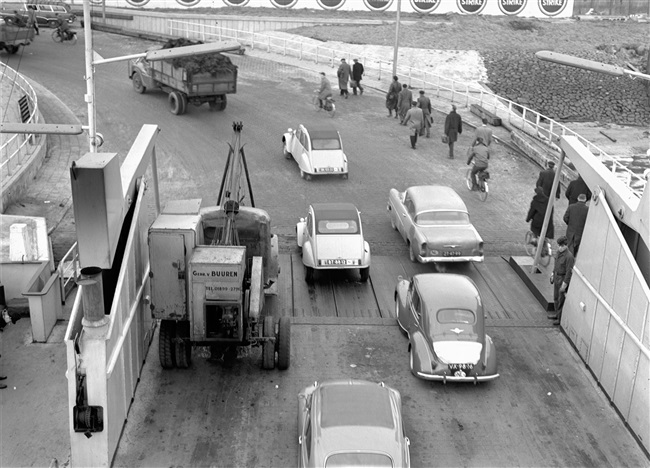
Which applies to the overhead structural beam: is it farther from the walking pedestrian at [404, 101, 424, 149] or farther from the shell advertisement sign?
the shell advertisement sign

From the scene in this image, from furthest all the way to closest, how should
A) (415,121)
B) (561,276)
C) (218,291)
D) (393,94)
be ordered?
(393,94) → (415,121) → (561,276) → (218,291)

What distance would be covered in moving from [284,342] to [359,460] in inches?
155

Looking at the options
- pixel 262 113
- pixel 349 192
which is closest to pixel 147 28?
pixel 262 113

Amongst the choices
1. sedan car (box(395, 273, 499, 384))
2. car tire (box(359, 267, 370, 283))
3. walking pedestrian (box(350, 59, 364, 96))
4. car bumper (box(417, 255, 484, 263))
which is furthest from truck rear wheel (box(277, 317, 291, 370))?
walking pedestrian (box(350, 59, 364, 96))

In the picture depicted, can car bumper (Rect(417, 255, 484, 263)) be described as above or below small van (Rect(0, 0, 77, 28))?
below

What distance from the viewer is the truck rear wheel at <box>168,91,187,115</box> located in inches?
1156

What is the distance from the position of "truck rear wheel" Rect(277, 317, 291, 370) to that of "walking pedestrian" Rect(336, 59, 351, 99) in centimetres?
2006

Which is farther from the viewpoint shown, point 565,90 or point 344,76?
point 565,90

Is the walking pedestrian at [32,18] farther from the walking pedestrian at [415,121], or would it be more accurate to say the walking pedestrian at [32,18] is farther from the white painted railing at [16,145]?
the walking pedestrian at [415,121]

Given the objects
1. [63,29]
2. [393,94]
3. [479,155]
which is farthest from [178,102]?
[63,29]

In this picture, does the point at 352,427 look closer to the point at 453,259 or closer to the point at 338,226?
the point at 338,226

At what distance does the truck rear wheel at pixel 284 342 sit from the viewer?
13984 mm

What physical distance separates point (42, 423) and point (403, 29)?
136 feet

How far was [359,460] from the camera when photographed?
10438mm
